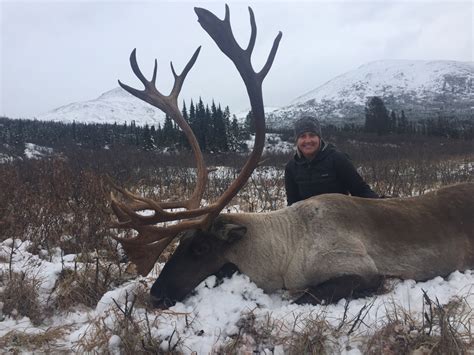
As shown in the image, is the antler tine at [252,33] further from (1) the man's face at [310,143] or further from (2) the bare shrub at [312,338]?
(2) the bare shrub at [312,338]

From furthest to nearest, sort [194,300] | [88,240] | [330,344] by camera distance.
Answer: [88,240]
[194,300]
[330,344]

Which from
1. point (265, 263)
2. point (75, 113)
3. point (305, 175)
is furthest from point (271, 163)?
point (75, 113)

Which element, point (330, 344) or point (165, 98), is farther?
point (165, 98)

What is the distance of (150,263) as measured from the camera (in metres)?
3.08

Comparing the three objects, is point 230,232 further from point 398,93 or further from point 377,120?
point 398,93

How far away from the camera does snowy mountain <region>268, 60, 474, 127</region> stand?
12888 cm

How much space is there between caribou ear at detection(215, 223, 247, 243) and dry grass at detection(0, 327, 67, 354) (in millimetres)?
1274

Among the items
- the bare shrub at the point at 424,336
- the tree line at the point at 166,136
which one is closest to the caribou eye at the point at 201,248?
the bare shrub at the point at 424,336

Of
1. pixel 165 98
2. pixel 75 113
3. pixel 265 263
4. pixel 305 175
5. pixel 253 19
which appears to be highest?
pixel 75 113

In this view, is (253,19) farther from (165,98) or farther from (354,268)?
(354,268)

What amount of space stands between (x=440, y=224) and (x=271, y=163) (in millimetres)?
12491

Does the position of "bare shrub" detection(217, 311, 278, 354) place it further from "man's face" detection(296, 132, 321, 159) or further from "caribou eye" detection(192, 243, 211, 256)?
"man's face" detection(296, 132, 321, 159)

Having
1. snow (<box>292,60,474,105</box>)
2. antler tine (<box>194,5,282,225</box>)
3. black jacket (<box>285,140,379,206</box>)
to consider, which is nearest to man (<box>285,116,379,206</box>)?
black jacket (<box>285,140,379,206</box>)

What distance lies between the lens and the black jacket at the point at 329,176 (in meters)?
4.26
